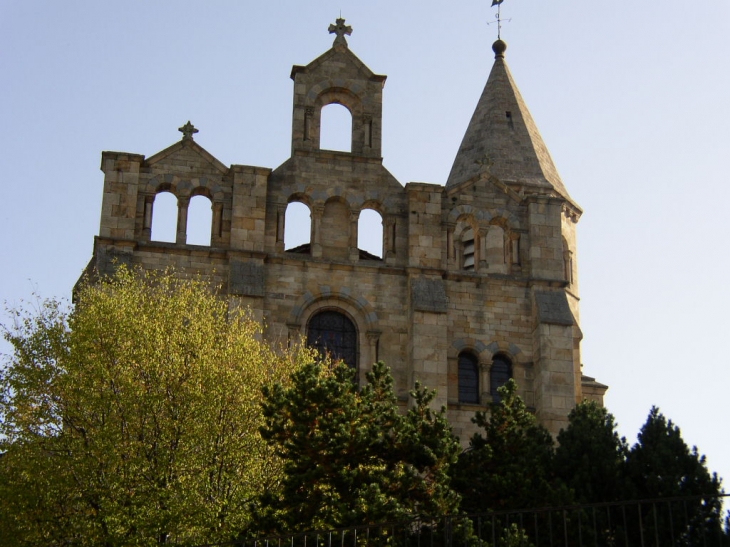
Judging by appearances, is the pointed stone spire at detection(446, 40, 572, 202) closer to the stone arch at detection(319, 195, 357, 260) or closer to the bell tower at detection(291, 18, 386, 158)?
the bell tower at detection(291, 18, 386, 158)

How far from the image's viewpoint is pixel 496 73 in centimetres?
5041

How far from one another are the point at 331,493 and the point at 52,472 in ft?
22.2

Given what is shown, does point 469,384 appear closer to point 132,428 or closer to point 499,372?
point 499,372

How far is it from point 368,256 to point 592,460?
12220 mm

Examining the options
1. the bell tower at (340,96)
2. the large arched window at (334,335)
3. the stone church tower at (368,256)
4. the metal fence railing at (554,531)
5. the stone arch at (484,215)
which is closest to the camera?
the metal fence railing at (554,531)

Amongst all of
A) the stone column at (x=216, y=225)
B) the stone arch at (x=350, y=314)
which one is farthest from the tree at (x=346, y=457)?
the stone column at (x=216, y=225)

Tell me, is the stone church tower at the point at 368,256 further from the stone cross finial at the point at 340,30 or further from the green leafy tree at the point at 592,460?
the green leafy tree at the point at 592,460

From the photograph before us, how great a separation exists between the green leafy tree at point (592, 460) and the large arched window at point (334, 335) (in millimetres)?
8152

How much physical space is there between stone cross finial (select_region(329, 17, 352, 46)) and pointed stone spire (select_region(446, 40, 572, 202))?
7315mm

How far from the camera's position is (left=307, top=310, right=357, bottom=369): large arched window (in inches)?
1444

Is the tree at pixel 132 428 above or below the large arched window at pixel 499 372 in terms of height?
below

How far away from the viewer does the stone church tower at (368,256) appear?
36.5 m

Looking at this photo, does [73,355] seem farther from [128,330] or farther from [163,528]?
[163,528]

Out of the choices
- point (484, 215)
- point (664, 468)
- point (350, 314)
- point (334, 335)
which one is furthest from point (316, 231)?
point (664, 468)
